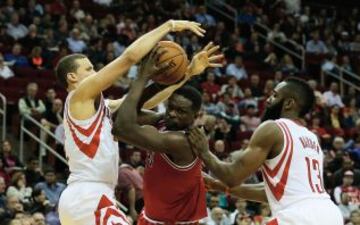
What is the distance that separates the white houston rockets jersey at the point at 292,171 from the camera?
220 inches

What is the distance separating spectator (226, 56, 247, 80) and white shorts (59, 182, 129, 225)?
42.0 feet

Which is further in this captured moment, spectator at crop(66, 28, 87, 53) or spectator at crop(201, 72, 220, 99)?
spectator at crop(201, 72, 220, 99)

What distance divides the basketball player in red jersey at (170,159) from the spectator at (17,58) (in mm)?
9376

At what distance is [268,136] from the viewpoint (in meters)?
5.50

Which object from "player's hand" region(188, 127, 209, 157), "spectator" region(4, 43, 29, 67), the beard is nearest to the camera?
"player's hand" region(188, 127, 209, 157)

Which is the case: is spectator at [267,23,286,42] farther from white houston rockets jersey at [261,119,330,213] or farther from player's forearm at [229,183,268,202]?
white houston rockets jersey at [261,119,330,213]

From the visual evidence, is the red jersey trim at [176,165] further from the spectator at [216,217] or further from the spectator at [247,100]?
the spectator at [247,100]

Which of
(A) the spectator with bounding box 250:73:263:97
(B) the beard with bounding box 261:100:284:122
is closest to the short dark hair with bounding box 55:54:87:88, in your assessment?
(B) the beard with bounding box 261:100:284:122

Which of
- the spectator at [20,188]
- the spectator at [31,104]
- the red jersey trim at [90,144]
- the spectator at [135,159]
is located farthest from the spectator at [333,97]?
the red jersey trim at [90,144]

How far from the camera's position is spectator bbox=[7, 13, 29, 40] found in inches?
639

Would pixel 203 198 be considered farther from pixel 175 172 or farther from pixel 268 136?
pixel 268 136

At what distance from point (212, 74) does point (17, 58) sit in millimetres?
4194

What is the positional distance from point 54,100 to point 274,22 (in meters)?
10.2

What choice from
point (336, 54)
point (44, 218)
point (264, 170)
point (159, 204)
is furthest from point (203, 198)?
point (336, 54)
